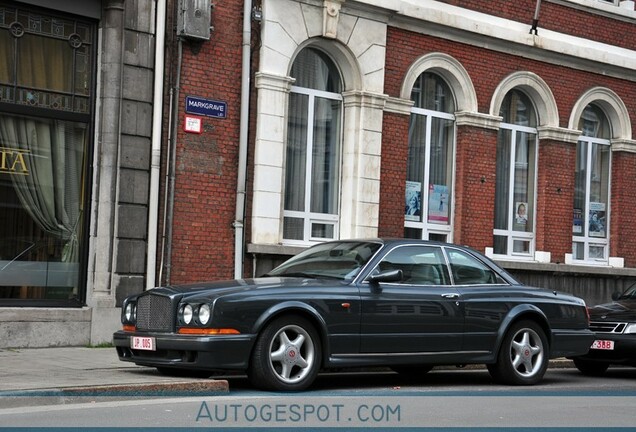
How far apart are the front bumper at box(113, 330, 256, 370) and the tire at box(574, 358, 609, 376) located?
6127mm

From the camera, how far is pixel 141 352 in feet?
39.3

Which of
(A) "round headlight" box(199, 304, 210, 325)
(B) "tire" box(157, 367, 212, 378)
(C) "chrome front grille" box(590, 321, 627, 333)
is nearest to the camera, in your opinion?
(A) "round headlight" box(199, 304, 210, 325)

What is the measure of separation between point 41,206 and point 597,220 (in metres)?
11.7

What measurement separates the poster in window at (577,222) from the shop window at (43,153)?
10.4 m

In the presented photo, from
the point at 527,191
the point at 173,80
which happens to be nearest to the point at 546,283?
the point at 527,191

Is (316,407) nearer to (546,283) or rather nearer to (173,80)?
(173,80)

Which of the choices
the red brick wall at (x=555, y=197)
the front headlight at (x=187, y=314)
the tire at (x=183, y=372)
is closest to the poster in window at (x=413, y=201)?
the red brick wall at (x=555, y=197)

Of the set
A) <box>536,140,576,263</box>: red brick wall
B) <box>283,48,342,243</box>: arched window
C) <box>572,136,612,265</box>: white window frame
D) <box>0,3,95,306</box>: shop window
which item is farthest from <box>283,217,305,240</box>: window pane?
<box>572,136,612,265</box>: white window frame

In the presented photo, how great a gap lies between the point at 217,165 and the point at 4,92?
3278 millimetres

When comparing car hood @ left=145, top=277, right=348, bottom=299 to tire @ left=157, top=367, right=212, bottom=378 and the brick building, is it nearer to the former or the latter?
tire @ left=157, top=367, right=212, bottom=378

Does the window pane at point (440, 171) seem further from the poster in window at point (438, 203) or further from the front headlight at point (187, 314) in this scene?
the front headlight at point (187, 314)

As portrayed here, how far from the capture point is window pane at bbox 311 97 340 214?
1939 centimetres

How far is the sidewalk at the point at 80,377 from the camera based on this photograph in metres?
10.6

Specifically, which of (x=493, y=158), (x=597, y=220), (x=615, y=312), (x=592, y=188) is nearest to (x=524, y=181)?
(x=493, y=158)
